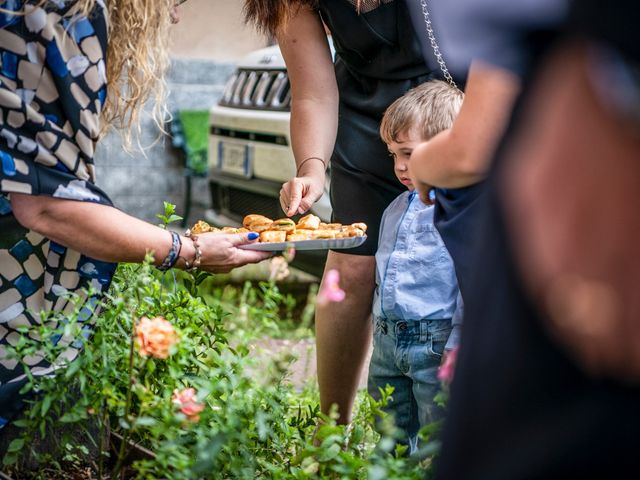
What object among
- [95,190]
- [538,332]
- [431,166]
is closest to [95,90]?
[95,190]

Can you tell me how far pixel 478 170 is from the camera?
1763 millimetres

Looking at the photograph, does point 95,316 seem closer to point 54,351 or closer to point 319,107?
point 54,351

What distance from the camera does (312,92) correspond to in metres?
3.00

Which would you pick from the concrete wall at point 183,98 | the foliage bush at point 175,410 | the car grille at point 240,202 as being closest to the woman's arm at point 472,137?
the foliage bush at point 175,410

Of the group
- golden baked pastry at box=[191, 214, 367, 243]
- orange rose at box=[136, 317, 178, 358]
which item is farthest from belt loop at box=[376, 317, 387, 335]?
orange rose at box=[136, 317, 178, 358]

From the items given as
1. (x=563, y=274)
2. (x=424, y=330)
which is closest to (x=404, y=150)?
(x=424, y=330)

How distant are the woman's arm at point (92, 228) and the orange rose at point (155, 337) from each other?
42cm

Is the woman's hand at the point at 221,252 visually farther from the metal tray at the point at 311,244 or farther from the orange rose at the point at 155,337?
the orange rose at the point at 155,337

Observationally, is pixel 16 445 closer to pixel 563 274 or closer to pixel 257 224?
pixel 257 224

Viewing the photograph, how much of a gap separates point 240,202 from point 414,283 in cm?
358

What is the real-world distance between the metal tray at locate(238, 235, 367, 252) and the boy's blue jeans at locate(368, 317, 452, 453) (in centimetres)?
27

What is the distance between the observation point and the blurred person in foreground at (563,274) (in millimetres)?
912

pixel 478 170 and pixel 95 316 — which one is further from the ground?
pixel 478 170

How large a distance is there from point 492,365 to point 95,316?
139 cm
